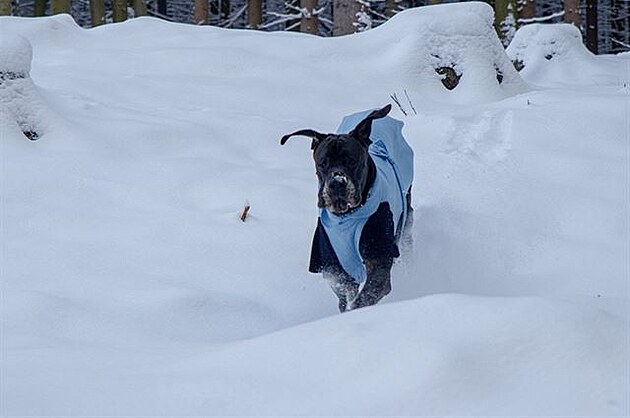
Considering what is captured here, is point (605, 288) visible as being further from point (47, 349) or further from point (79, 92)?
point (79, 92)

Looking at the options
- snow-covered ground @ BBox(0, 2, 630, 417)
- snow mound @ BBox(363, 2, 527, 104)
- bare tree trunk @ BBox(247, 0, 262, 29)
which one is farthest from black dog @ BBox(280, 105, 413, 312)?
bare tree trunk @ BBox(247, 0, 262, 29)

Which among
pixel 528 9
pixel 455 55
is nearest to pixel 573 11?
pixel 528 9

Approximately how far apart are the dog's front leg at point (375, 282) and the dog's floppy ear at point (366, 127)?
622 mm

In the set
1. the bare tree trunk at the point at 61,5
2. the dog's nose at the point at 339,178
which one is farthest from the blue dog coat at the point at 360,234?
the bare tree trunk at the point at 61,5

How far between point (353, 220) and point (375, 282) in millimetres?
327

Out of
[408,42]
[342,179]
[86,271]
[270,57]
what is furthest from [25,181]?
[408,42]

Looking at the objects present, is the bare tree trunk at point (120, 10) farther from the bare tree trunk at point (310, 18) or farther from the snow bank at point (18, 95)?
the snow bank at point (18, 95)

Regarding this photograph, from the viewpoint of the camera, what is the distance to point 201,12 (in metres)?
17.9

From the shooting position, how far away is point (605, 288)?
4.47 meters

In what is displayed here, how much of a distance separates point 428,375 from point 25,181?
383 cm

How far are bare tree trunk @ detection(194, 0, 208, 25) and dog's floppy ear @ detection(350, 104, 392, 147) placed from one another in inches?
551

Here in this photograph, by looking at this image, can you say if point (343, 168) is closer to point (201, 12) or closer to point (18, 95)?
point (18, 95)

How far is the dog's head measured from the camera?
158 inches

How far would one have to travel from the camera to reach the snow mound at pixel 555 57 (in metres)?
12.0
